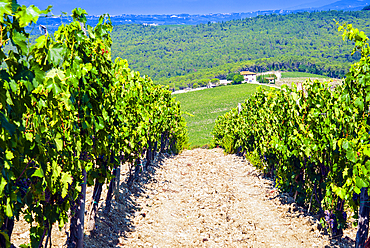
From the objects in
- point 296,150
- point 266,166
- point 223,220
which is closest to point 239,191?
point 266,166

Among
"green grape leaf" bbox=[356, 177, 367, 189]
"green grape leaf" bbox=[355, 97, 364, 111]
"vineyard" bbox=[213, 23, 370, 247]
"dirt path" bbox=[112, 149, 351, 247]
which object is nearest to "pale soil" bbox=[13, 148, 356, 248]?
"dirt path" bbox=[112, 149, 351, 247]

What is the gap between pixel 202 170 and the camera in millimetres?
10805

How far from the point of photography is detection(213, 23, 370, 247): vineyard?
3900mm

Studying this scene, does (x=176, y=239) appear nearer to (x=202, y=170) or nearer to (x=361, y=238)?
(x=361, y=238)

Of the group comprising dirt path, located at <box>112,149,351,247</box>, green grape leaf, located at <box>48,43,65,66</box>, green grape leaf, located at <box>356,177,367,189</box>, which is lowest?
dirt path, located at <box>112,149,351,247</box>

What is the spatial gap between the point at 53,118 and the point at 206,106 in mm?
60433

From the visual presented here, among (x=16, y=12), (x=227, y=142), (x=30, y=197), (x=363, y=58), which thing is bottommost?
(x=227, y=142)

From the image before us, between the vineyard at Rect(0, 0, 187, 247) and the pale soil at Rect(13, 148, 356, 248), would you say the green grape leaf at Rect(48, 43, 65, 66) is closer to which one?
the vineyard at Rect(0, 0, 187, 247)

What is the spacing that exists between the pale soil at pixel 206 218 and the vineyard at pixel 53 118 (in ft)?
2.28

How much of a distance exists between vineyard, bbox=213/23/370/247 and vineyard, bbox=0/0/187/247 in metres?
3.12

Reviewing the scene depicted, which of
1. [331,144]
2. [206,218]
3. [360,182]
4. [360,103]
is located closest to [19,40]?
[360,182]

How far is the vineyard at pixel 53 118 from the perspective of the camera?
180 cm

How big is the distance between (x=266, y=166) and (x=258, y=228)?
319 cm

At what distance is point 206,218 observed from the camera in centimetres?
634
